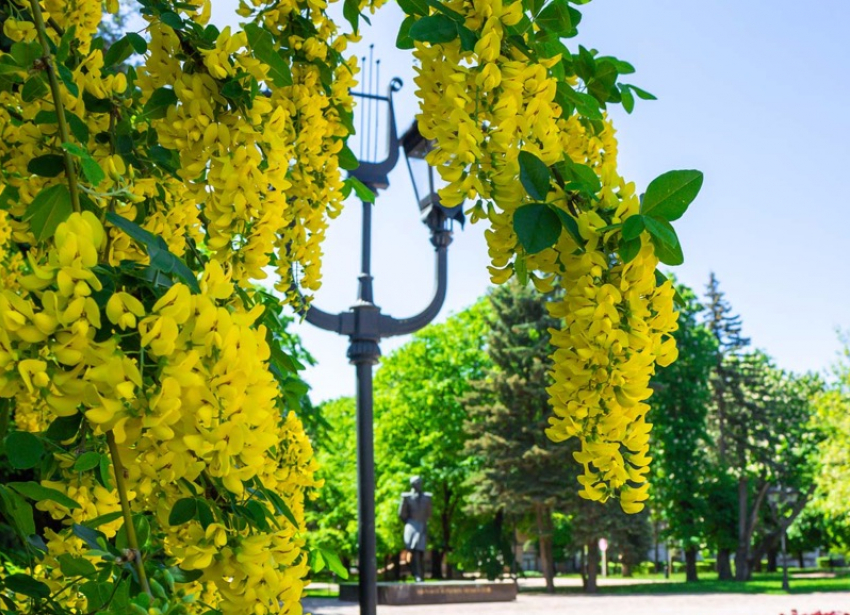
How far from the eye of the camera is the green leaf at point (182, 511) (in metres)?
1.16

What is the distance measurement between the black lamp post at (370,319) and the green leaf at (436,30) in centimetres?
313

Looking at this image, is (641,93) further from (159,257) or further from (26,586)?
(26,586)

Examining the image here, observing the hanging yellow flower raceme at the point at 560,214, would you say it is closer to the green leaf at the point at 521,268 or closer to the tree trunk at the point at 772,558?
the green leaf at the point at 521,268

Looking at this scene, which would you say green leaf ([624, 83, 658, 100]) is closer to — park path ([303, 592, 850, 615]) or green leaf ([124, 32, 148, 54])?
green leaf ([124, 32, 148, 54])

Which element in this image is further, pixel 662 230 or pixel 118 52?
pixel 118 52

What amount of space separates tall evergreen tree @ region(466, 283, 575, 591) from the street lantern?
2207 cm

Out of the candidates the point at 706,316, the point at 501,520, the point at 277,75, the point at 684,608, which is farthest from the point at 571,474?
the point at 277,75

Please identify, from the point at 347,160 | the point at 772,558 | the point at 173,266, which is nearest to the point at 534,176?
the point at 173,266

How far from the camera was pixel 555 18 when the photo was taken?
4.95 ft

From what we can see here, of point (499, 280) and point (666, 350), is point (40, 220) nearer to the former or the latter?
point (499, 280)

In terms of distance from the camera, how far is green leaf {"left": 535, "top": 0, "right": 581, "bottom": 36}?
59.1 inches

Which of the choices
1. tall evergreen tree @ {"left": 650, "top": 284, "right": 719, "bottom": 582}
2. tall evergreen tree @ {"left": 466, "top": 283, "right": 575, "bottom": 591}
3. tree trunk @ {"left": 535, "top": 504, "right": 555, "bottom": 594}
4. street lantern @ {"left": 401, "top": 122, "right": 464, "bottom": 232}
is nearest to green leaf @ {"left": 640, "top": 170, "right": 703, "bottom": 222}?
street lantern @ {"left": 401, "top": 122, "right": 464, "bottom": 232}

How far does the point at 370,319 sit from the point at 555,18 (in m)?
3.49

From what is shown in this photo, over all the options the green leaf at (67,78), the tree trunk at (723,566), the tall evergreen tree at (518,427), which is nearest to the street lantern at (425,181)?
the green leaf at (67,78)
